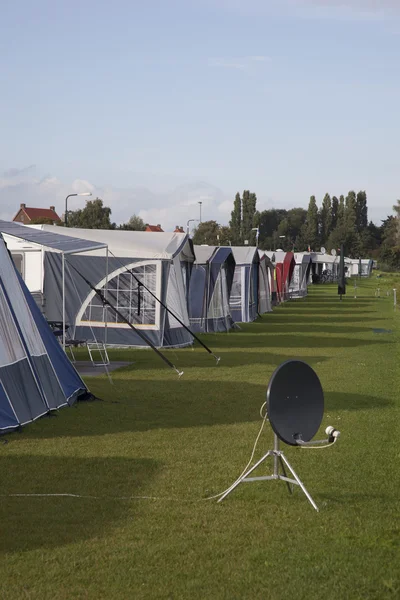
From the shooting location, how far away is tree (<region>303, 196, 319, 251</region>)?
12036cm

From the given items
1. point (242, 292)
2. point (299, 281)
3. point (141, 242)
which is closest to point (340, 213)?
point (299, 281)

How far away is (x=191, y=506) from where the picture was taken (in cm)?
722

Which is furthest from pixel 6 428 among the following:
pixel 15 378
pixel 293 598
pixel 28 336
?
pixel 293 598

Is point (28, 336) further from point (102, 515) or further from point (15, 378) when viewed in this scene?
point (102, 515)

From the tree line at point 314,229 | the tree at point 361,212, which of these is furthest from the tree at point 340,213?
the tree at point 361,212

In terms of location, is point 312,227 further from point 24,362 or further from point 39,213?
point 24,362

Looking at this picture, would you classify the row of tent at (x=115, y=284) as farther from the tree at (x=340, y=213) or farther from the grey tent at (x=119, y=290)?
the tree at (x=340, y=213)

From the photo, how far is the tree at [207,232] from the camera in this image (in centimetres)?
10288

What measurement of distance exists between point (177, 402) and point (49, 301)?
842 cm

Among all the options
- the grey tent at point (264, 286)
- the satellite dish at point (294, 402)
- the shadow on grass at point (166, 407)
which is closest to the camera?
the satellite dish at point (294, 402)

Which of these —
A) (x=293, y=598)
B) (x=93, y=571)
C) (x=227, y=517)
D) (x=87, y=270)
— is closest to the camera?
(x=293, y=598)

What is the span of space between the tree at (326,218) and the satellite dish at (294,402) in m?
120

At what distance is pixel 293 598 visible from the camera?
17.4 feet

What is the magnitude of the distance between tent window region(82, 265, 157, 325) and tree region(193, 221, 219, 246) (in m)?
81.3
